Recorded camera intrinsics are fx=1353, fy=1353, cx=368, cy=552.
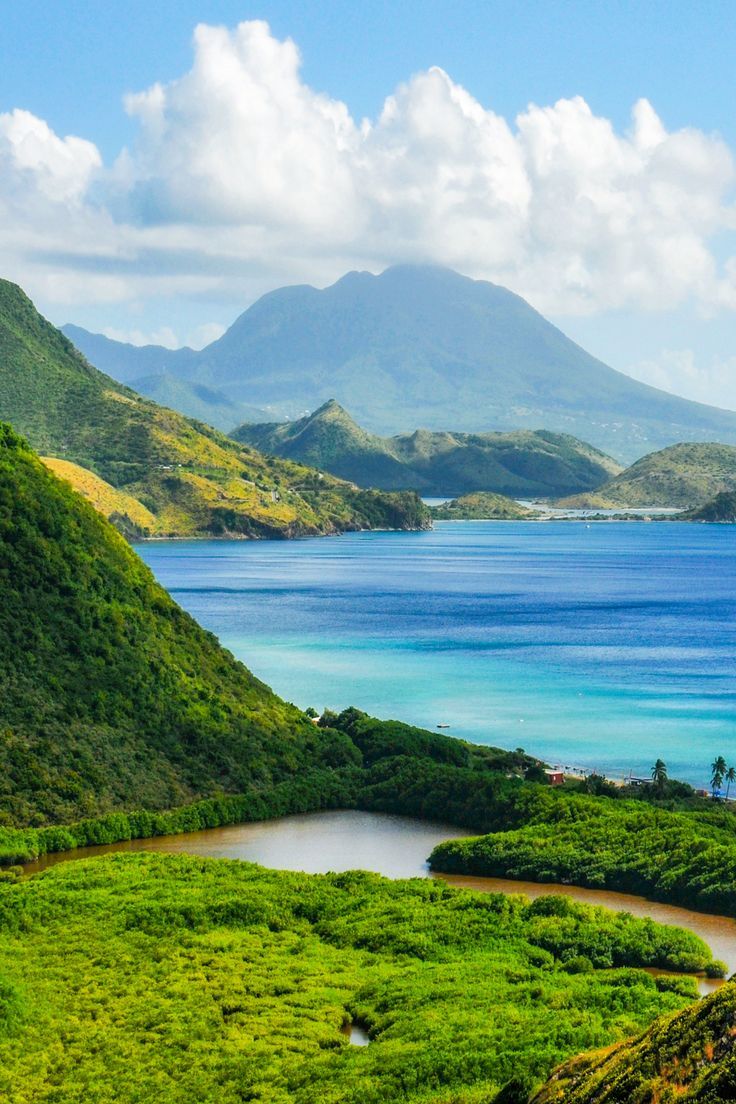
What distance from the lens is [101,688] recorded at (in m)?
59.7

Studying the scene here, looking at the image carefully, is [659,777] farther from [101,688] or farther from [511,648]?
[511,648]

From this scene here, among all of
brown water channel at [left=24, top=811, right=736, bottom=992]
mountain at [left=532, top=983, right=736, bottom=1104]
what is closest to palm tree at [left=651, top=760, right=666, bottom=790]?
brown water channel at [left=24, top=811, right=736, bottom=992]

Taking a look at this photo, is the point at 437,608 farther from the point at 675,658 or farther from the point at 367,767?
the point at 367,767

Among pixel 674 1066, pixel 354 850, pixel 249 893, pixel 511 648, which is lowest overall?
pixel 354 850

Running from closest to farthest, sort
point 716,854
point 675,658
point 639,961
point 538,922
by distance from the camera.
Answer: point 639,961
point 538,922
point 716,854
point 675,658

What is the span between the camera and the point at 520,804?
51.8 m

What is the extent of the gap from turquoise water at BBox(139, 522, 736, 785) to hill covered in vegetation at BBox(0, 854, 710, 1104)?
27524 millimetres

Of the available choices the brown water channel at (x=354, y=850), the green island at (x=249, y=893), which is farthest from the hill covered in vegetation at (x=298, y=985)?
the brown water channel at (x=354, y=850)

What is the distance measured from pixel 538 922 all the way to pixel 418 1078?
39.2 ft

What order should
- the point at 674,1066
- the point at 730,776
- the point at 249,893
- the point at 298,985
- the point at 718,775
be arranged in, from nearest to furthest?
the point at 674,1066 < the point at 298,985 < the point at 249,893 < the point at 718,775 < the point at 730,776

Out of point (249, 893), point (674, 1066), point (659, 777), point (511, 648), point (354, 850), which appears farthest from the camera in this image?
point (511, 648)

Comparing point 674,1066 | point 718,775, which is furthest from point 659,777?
point 674,1066

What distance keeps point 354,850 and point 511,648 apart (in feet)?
195

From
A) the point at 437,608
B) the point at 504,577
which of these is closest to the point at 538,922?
the point at 437,608
